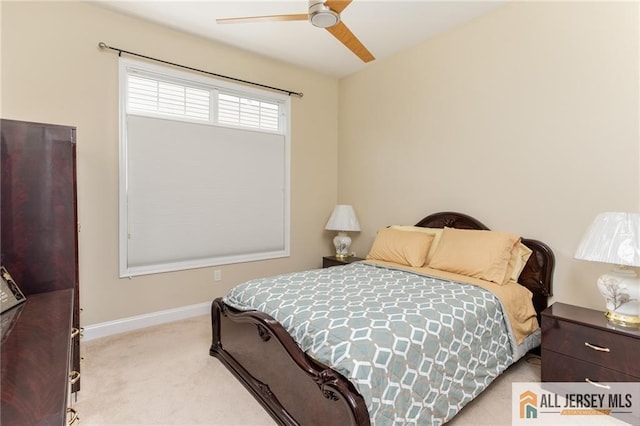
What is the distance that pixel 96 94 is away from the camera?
113 inches

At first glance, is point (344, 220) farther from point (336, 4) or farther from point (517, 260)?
point (336, 4)

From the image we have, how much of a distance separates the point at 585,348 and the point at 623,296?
0.37 meters

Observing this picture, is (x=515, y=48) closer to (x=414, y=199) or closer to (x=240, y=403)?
(x=414, y=199)

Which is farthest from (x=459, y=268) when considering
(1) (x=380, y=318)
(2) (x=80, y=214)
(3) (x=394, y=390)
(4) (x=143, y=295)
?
(2) (x=80, y=214)

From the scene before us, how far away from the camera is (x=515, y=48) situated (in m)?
2.78

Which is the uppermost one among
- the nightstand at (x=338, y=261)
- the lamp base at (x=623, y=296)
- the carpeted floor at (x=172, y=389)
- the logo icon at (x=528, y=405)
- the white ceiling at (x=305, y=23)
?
the white ceiling at (x=305, y=23)

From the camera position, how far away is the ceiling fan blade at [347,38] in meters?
1.95

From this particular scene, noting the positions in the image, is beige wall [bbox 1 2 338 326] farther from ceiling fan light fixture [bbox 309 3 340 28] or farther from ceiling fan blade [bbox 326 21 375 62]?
ceiling fan light fixture [bbox 309 3 340 28]

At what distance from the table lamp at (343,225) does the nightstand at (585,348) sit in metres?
2.19

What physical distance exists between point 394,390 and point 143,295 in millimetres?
2624

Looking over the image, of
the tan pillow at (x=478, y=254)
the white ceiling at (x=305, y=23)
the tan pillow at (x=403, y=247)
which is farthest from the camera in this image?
the tan pillow at (x=403, y=247)

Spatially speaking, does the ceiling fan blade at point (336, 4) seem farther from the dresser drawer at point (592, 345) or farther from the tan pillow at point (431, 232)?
the dresser drawer at point (592, 345)

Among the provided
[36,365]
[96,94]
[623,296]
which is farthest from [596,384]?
[96,94]

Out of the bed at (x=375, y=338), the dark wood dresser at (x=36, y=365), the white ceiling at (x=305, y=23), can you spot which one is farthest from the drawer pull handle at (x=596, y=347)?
the white ceiling at (x=305, y=23)
